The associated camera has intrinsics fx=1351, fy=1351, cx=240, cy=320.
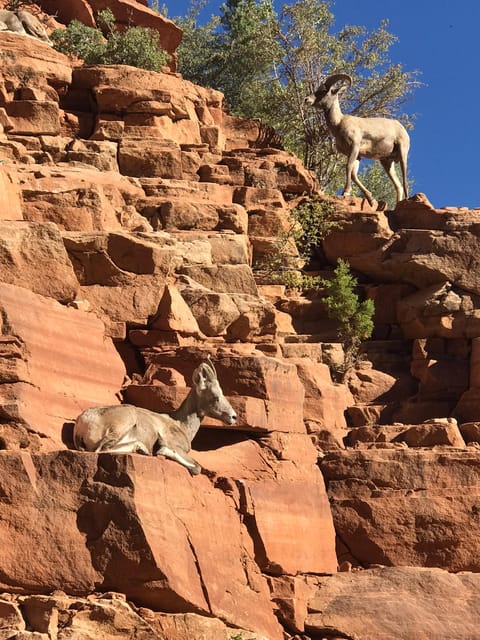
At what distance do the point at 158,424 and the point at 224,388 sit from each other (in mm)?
1501

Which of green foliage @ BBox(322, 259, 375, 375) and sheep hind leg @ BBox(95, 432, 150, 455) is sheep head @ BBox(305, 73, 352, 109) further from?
sheep hind leg @ BBox(95, 432, 150, 455)

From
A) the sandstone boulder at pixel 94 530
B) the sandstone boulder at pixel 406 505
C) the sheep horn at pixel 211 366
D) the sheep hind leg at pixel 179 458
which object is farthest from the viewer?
the sandstone boulder at pixel 406 505

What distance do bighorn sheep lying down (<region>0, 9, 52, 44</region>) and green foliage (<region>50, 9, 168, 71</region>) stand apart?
0.55 metres

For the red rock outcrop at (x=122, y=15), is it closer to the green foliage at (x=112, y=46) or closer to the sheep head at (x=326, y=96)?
the green foliage at (x=112, y=46)

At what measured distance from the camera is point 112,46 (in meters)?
29.0

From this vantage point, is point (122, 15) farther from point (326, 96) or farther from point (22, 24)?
point (326, 96)

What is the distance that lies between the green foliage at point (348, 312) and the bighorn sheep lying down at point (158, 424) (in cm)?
644

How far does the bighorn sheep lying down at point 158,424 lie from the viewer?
14.3 m

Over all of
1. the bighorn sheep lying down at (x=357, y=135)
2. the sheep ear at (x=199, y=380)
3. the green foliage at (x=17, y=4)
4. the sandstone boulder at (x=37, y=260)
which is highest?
the green foliage at (x=17, y=4)

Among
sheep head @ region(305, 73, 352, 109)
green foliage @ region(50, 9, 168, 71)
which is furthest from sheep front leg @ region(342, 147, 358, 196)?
green foliage @ region(50, 9, 168, 71)

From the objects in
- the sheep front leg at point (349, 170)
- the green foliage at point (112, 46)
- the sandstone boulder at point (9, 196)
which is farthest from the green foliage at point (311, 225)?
the sandstone boulder at point (9, 196)

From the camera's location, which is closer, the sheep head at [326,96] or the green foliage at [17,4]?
the sheep head at [326,96]

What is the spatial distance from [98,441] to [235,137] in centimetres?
1489

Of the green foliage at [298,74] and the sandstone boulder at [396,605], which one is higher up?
the green foliage at [298,74]
